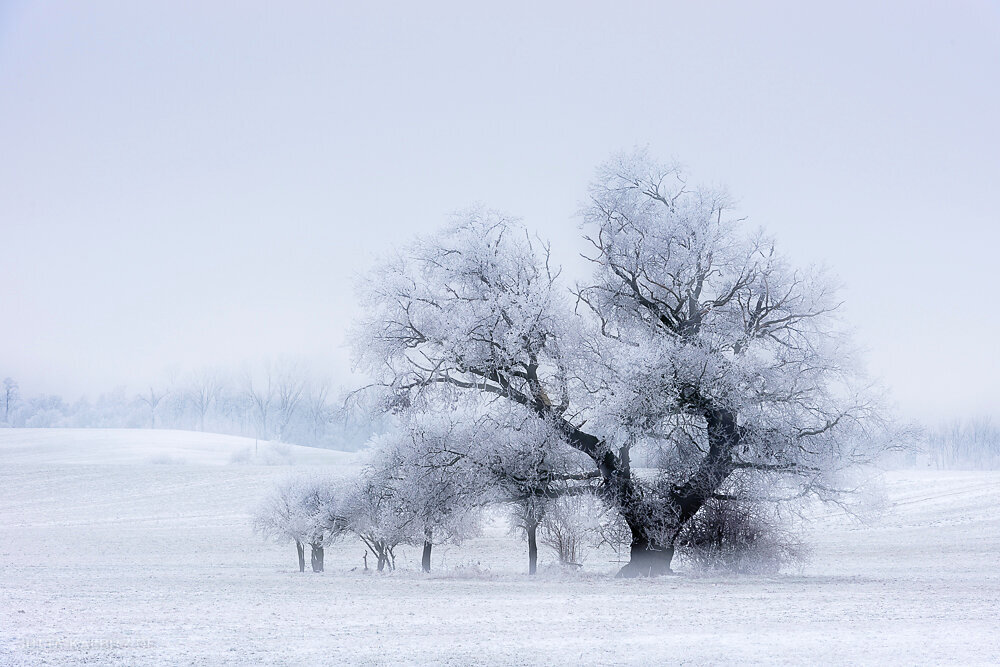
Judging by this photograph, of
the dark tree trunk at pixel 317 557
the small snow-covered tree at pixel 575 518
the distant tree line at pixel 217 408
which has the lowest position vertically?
the dark tree trunk at pixel 317 557

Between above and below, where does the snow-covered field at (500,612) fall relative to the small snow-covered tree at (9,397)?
below

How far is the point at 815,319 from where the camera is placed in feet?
76.7

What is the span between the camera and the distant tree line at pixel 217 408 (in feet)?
383

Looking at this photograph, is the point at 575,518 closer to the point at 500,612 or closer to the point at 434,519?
the point at 434,519

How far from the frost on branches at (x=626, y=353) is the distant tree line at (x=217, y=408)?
8874 cm

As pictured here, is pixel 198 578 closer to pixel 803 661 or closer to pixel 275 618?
pixel 275 618

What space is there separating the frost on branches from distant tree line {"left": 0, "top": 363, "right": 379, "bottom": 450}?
88.7 m

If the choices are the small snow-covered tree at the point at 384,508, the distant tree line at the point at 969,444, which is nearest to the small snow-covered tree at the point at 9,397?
the small snow-covered tree at the point at 384,508

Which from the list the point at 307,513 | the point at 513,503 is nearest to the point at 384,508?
the point at 513,503

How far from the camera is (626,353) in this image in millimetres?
21328

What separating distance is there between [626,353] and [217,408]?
127 meters

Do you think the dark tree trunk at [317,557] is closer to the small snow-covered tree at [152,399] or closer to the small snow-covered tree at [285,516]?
the small snow-covered tree at [285,516]

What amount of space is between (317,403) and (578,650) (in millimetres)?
107319

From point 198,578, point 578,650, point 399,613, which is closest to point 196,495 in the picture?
point 198,578
